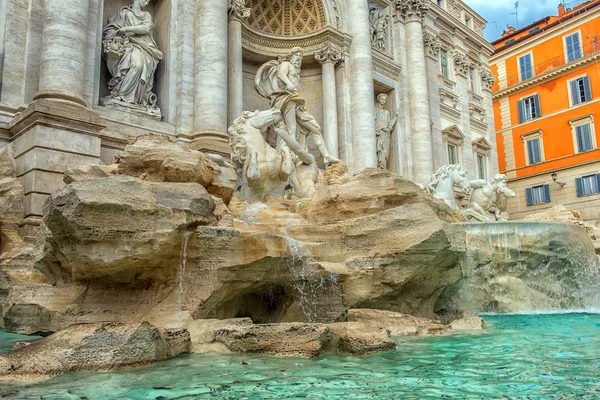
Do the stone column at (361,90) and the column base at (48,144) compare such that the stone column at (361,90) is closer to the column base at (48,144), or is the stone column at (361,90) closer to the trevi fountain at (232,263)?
the trevi fountain at (232,263)

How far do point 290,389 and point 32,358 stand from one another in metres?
1.74

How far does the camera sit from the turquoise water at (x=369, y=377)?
301cm

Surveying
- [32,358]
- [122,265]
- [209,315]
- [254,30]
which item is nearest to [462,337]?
[209,315]

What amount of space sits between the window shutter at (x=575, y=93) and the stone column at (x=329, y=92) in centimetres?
1830

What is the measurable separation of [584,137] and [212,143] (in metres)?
23.9

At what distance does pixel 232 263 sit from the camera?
5.15 metres

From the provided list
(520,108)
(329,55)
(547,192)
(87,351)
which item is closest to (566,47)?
(520,108)

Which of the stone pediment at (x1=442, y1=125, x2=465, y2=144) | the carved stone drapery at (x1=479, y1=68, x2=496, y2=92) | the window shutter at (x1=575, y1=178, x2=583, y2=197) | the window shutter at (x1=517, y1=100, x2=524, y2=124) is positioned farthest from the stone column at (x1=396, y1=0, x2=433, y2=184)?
the window shutter at (x1=517, y1=100, x2=524, y2=124)

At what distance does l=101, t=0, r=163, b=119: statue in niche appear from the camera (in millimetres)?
11805

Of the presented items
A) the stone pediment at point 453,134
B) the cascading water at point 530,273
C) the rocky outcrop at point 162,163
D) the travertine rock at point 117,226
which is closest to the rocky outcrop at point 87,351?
the travertine rock at point 117,226

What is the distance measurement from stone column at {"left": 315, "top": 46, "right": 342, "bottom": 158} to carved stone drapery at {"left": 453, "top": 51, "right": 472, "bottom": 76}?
32.7 ft

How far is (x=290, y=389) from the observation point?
123 inches

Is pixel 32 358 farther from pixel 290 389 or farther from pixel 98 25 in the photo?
pixel 98 25

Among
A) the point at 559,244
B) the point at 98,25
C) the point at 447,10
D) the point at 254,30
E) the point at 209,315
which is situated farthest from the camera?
the point at 447,10
